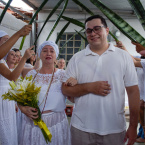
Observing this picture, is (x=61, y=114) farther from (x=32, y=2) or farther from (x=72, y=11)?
(x=72, y=11)

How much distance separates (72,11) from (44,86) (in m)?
5.94

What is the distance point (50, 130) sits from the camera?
1.59 meters

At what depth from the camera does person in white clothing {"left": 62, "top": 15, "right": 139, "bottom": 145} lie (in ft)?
3.87

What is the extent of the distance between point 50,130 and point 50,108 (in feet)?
0.60

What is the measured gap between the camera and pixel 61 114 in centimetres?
165

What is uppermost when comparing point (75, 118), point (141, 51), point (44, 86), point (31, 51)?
point (31, 51)

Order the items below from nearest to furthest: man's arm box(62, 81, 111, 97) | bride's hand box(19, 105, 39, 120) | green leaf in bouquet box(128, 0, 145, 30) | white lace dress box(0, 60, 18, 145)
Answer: green leaf in bouquet box(128, 0, 145, 30) < man's arm box(62, 81, 111, 97) < bride's hand box(19, 105, 39, 120) < white lace dress box(0, 60, 18, 145)

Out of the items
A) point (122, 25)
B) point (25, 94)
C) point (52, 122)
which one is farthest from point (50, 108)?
point (122, 25)

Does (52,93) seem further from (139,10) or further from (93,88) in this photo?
(139,10)

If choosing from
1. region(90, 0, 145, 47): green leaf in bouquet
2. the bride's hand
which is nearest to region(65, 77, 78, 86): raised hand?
the bride's hand

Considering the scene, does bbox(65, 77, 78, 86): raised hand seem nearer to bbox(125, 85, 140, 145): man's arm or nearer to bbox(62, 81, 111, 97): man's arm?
bbox(62, 81, 111, 97): man's arm

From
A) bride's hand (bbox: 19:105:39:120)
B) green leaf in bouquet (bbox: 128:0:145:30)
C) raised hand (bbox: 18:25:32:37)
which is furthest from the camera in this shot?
bride's hand (bbox: 19:105:39:120)

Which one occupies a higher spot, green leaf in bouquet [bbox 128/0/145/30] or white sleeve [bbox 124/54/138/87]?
green leaf in bouquet [bbox 128/0/145/30]

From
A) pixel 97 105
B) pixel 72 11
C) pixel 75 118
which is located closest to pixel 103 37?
pixel 97 105
